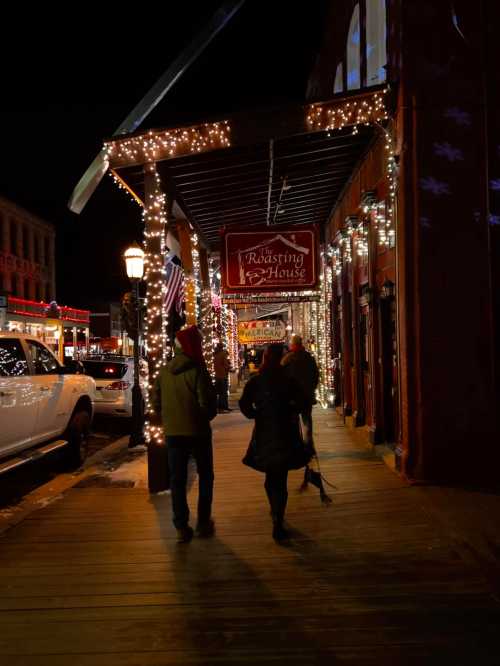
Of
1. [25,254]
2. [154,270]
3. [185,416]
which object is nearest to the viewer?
[185,416]

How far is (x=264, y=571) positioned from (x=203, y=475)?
1.28 metres

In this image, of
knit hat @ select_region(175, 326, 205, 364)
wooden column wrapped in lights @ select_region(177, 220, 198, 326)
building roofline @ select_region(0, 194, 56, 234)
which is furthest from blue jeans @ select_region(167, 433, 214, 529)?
Answer: building roofline @ select_region(0, 194, 56, 234)

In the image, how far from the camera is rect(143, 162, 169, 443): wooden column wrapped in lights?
784 centimetres

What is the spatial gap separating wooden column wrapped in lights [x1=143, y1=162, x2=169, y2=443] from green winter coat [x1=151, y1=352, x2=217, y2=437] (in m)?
1.91

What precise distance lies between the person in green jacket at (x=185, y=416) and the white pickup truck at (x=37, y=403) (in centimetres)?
261

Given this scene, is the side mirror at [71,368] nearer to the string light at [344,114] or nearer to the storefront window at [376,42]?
the string light at [344,114]

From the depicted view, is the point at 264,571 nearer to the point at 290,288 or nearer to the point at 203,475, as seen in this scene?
the point at 203,475

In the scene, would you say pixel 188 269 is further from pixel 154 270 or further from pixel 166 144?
pixel 166 144

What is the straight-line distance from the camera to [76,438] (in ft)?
32.6

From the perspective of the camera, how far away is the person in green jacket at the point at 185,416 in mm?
5746

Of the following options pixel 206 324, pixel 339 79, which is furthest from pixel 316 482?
pixel 339 79

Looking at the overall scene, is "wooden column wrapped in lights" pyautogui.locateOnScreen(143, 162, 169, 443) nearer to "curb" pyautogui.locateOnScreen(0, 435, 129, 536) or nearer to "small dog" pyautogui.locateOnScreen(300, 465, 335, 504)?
"curb" pyautogui.locateOnScreen(0, 435, 129, 536)

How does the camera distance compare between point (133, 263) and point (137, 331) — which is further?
Result: point (137, 331)

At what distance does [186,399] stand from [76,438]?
4.77 metres
